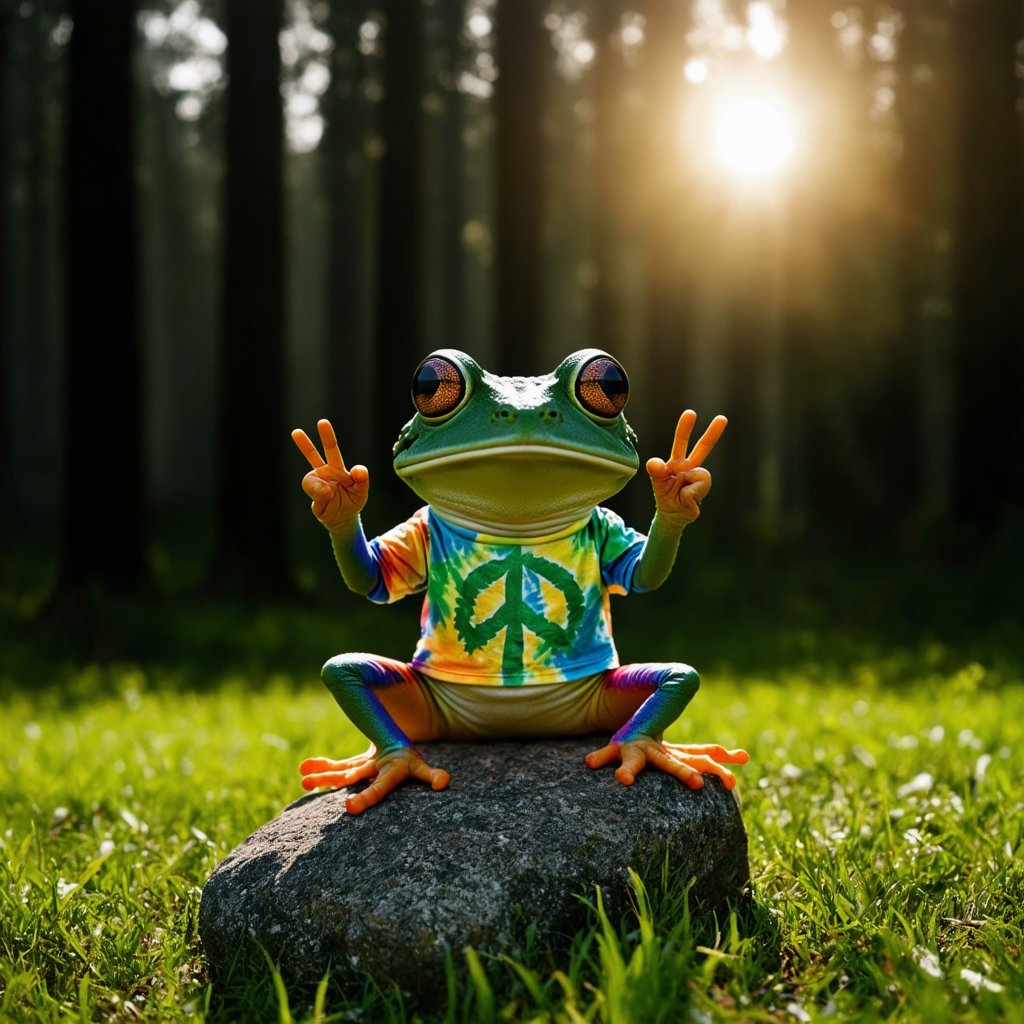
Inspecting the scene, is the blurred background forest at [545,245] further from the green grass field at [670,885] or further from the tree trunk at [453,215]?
the green grass field at [670,885]

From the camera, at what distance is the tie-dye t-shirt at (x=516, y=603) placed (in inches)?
134

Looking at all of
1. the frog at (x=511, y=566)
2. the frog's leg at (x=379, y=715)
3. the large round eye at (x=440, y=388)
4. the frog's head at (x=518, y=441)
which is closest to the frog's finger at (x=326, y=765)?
the frog at (x=511, y=566)

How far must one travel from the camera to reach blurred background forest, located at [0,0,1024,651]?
34.6 feet

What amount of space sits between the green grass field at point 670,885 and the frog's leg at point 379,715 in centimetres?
56

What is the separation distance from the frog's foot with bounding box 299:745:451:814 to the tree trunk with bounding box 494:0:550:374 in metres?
9.17

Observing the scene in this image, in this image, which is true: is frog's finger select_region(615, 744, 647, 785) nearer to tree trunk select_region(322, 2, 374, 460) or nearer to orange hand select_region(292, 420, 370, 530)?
orange hand select_region(292, 420, 370, 530)

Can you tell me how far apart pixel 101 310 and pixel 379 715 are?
8.12 m

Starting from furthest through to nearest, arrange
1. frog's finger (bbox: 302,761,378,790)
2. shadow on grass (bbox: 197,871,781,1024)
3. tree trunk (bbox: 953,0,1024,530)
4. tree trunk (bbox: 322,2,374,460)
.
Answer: tree trunk (bbox: 322,2,374,460) < tree trunk (bbox: 953,0,1024,530) < frog's finger (bbox: 302,761,378,790) < shadow on grass (bbox: 197,871,781,1024)

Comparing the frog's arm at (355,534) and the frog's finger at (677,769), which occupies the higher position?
the frog's arm at (355,534)

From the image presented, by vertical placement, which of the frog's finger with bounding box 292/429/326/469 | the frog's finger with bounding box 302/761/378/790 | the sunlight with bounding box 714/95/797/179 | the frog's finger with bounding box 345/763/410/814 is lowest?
the frog's finger with bounding box 302/761/378/790

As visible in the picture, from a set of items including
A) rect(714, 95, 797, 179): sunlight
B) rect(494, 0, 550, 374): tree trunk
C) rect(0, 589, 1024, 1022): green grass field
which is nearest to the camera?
rect(0, 589, 1024, 1022): green grass field

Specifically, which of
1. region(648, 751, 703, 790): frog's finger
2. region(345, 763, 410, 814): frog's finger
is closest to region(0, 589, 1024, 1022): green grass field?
region(648, 751, 703, 790): frog's finger

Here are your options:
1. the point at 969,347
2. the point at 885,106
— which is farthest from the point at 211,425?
the point at 969,347

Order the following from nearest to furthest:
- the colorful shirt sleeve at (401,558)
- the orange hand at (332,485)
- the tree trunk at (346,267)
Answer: the orange hand at (332,485) → the colorful shirt sleeve at (401,558) → the tree trunk at (346,267)
